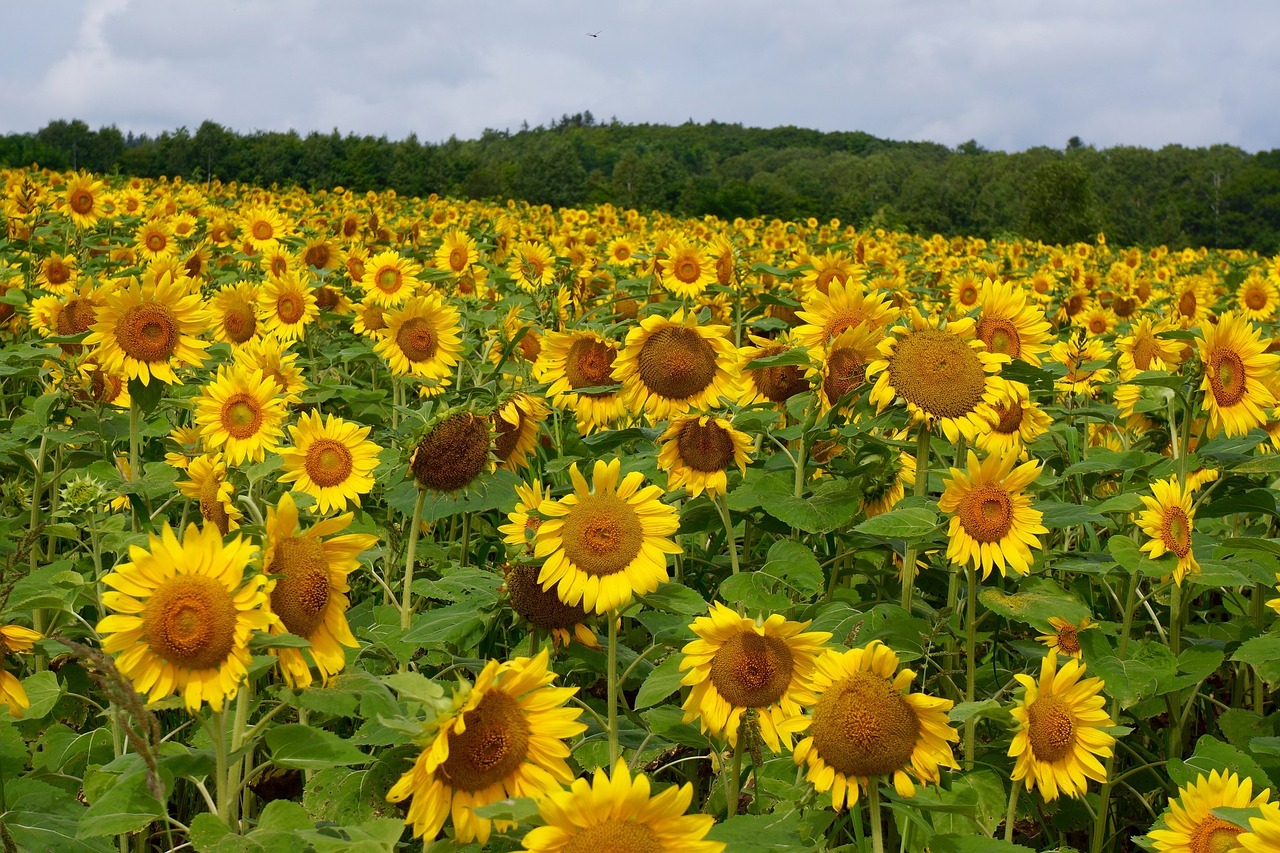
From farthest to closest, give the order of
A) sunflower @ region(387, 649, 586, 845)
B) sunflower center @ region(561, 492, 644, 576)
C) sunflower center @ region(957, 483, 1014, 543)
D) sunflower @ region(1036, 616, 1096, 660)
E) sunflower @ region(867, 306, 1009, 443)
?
1. sunflower @ region(1036, 616, 1096, 660)
2. sunflower @ region(867, 306, 1009, 443)
3. sunflower center @ region(957, 483, 1014, 543)
4. sunflower center @ region(561, 492, 644, 576)
5. sunflower @ region(387, 649, 586, 845)

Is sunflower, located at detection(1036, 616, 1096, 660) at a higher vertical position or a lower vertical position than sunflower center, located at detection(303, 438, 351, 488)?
lower

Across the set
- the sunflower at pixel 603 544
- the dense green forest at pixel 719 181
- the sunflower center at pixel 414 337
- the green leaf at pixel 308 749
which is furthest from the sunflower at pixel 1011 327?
the dense green forest at pixel 719 181

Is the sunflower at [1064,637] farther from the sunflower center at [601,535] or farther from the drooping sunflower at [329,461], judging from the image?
the drooping sunflower at [329,461]

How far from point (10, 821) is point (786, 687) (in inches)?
56.4

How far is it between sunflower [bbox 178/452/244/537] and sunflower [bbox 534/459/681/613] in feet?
2.59

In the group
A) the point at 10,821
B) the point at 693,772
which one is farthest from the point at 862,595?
the point at 10,821

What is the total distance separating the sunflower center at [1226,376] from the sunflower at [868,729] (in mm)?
1610

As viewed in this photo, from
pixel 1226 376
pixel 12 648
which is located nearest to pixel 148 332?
pixel 12 648

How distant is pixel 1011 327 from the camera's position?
9.18ft

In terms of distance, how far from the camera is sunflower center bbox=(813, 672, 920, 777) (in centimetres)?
181

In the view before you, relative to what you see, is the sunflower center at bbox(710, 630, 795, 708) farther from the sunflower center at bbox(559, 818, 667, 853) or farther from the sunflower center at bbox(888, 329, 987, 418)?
the sunflower center at bbox(888, 329, 987, 418)

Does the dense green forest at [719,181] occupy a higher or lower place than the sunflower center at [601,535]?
higher

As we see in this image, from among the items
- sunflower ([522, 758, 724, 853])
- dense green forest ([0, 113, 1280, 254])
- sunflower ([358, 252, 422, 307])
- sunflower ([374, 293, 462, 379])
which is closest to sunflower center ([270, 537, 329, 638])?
sunflower ([522, 758, 724, 853])

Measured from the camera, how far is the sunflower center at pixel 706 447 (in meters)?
2.79
